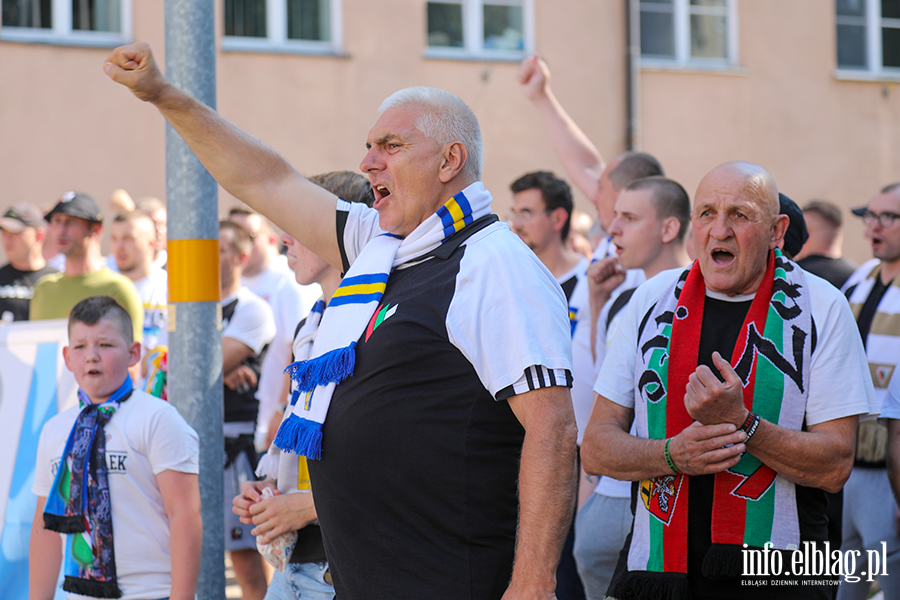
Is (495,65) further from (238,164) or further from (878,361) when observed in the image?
(238,164)

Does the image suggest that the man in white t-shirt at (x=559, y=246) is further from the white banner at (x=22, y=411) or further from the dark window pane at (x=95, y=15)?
the dark window pane at (x=95, y=15)

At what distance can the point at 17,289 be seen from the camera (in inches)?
295

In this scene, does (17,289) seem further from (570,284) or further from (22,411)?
(570,284)

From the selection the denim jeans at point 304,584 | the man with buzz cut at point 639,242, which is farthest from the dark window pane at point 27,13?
the denim jeans at point 304,584

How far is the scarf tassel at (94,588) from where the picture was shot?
342 centimetres

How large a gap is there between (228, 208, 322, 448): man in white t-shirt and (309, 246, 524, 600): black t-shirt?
13.6 feet

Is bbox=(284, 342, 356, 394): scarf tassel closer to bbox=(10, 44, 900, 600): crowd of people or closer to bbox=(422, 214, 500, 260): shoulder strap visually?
bbox=(10, 44, 900, 600): crowd of people

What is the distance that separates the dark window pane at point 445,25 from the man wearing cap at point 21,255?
21.3ft

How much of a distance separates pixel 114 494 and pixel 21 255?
4.73 meters

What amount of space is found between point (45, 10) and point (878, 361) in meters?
10.3

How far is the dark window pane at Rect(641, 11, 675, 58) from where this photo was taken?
45.1 ft

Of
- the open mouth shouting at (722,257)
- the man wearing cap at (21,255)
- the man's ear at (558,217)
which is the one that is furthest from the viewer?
the man wearing cap at (21,255)

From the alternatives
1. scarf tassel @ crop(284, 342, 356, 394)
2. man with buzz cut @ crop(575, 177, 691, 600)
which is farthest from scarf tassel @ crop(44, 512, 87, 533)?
A: man with buzz cut @ crop(575, 177, 691, 600)

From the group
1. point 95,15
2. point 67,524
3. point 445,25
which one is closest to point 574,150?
point 67,524
